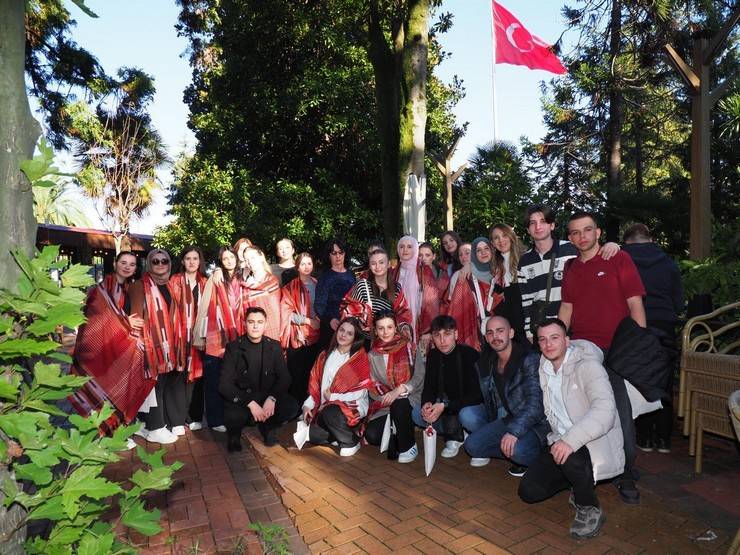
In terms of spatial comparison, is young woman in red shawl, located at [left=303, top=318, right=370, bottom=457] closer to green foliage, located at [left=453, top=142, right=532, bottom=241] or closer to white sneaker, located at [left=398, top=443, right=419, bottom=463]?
white sneaker, located at [left=398, top=443, right=419, bottom=463]

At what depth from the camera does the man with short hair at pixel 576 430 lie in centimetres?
320

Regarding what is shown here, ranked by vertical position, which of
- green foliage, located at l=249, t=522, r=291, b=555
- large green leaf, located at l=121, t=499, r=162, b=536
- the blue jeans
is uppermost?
large green leaf, located at l=121, t=499, r=162, b=536

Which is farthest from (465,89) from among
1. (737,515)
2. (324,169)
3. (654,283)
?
(737,515)

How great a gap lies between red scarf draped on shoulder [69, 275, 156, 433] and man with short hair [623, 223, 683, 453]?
440cm

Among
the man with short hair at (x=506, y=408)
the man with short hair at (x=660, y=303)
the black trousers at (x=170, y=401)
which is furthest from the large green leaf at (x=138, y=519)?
the man with short hair at (x=660, y=303)

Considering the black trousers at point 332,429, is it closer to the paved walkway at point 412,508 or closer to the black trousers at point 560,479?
the paved walkway at point 412,508

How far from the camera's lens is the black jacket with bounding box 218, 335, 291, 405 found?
4930 millimetres

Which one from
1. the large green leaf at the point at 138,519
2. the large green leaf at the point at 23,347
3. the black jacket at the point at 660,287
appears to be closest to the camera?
the large green leaf at the point at 23,347

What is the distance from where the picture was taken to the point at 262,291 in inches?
222

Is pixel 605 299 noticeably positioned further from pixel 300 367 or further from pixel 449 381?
pixel 300 367

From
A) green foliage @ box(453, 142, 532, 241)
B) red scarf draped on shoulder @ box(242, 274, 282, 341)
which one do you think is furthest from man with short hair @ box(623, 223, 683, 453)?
green foliage @ box(453, 142, 532, 241)

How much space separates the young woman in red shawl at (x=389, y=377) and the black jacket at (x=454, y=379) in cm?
19

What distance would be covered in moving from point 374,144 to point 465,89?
4.10 m

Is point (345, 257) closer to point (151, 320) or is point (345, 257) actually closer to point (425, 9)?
point (151, 320)
